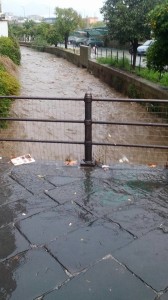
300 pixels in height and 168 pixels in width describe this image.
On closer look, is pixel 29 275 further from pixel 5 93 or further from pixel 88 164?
pixel 5 93

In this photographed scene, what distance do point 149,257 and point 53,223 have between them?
3.42 ft

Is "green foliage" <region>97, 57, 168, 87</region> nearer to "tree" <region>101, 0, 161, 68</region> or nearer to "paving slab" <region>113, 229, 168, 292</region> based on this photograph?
"tree" <region>101, 0, 161, 68</region>

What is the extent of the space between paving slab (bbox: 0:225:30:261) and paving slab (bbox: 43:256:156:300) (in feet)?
2.04

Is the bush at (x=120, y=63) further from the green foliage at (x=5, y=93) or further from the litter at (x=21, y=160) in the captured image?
the litter at (x=21, y=160)

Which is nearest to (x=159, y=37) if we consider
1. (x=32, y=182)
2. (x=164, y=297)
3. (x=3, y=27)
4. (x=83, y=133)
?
(x=83, y=133)

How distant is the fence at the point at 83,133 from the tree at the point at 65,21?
2816 cm

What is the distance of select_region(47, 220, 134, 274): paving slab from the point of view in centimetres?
279

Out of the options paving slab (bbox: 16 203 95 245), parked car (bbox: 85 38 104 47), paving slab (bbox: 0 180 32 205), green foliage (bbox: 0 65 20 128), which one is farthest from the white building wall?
paving slab (bbox: 16 203 95 245)

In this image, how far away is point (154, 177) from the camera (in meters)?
4.41

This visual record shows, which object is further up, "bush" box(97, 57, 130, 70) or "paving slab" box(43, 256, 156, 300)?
"bush" box(97, 57, 130, 70)

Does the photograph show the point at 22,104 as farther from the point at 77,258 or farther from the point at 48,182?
the point at 77,258

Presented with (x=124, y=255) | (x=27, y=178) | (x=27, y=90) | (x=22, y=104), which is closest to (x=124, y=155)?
(x=27, y=178)

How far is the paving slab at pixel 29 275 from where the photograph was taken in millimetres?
2455

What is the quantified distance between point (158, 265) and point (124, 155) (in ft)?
15.5
